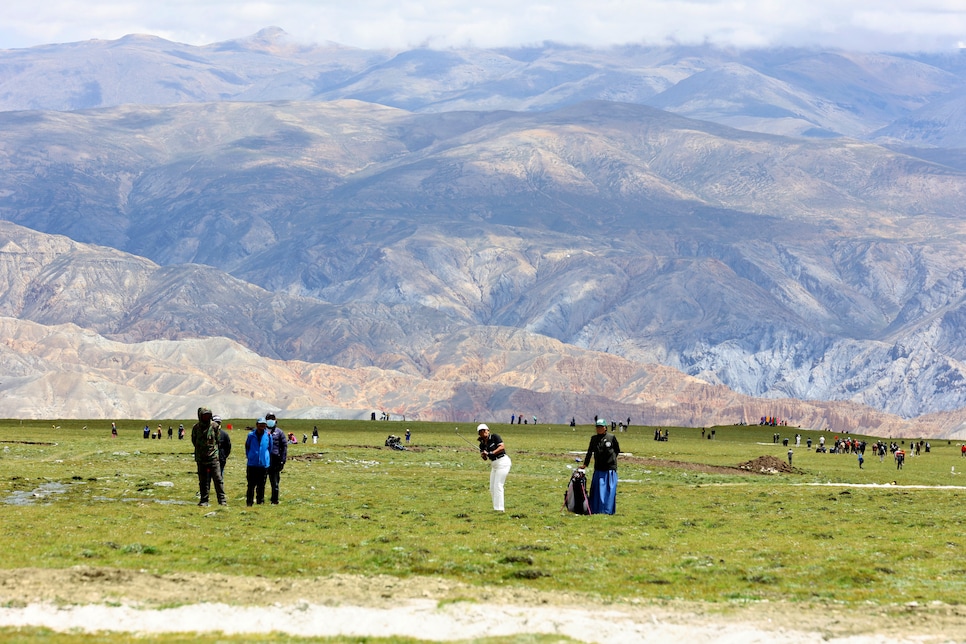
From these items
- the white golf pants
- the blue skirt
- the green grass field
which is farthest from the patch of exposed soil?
the white golf pants

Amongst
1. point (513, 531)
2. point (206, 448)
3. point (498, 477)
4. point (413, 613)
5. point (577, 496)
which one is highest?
point (206, 448)

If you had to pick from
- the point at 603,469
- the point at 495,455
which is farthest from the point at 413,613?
the point at 603,469

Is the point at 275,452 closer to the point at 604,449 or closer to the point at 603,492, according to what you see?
the point at 603,492

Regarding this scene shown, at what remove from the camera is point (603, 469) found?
31.3 m

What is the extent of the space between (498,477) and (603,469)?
2460 millimetres

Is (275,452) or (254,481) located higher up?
(275,452)

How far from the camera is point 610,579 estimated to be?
21797 mm

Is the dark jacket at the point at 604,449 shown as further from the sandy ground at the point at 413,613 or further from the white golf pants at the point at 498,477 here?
the sandy ground at the point at 413,613

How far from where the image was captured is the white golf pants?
104 ft

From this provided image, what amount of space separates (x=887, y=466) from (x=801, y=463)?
443 centimetres

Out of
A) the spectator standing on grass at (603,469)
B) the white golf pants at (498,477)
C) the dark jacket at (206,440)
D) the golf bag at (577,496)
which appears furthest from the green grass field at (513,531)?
the dark jacket at (206,440)

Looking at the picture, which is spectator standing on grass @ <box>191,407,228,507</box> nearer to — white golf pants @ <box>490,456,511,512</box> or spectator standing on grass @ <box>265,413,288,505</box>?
spectator standing on grass @ <box>265,413,288,505</box>

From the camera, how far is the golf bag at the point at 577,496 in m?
31.5

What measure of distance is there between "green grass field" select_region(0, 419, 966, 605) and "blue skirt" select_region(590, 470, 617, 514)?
501mm
